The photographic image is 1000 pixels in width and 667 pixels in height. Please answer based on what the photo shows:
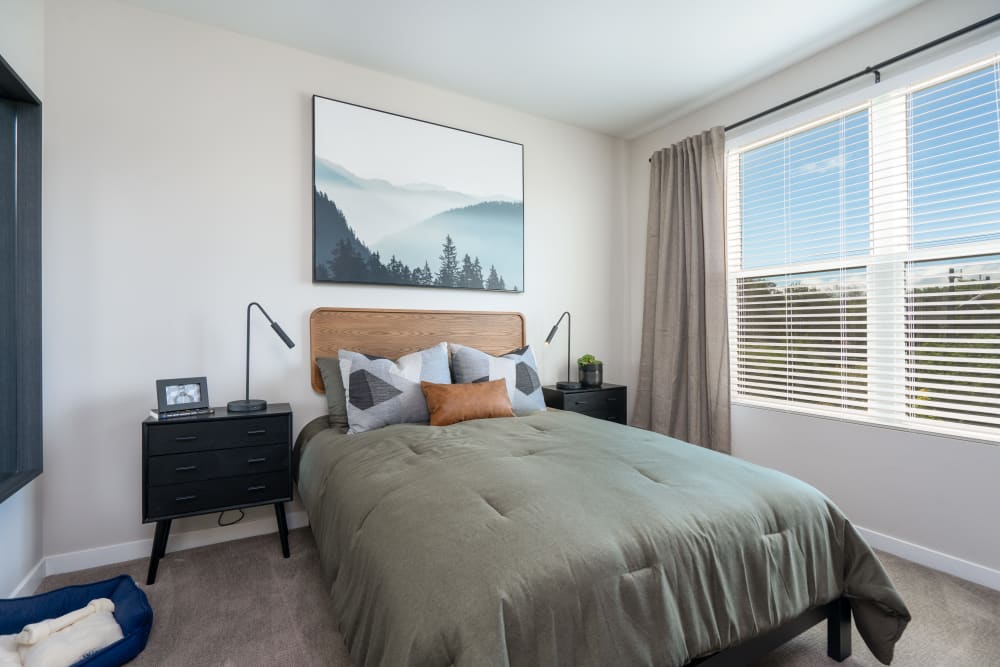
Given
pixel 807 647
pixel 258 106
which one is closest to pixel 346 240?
pixel 258 106

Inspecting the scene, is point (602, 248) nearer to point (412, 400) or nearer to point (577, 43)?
point (577, 43)

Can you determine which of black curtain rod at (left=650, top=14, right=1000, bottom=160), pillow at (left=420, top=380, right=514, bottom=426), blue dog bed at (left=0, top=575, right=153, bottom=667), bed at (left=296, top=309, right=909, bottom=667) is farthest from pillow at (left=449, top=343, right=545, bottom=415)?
black curtain rod at (left=650, top=14, right=1000, bottom=160)

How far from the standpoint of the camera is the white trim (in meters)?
1.88

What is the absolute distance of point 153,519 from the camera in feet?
6.54

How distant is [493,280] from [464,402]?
1.15m

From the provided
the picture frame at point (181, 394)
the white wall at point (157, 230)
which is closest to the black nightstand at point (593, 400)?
the white wall at point (157, 230)

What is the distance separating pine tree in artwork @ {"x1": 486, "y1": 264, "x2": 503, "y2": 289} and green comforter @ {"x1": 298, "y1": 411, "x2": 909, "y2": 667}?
166 centimetres

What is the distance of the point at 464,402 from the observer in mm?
2406

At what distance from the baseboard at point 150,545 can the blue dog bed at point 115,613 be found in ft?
1.65

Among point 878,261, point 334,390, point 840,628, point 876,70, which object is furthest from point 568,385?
point 876,70

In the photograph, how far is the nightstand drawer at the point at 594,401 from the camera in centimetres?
319

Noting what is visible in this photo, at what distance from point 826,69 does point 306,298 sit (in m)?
3.28

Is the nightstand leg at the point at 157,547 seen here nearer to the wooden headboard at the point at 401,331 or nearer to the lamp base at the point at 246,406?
the lamp base at the point at 246,406

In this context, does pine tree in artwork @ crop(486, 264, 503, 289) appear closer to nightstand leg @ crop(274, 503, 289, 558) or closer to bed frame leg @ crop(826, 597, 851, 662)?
nightstand leg @ crop(274, 503, 289, 558)
